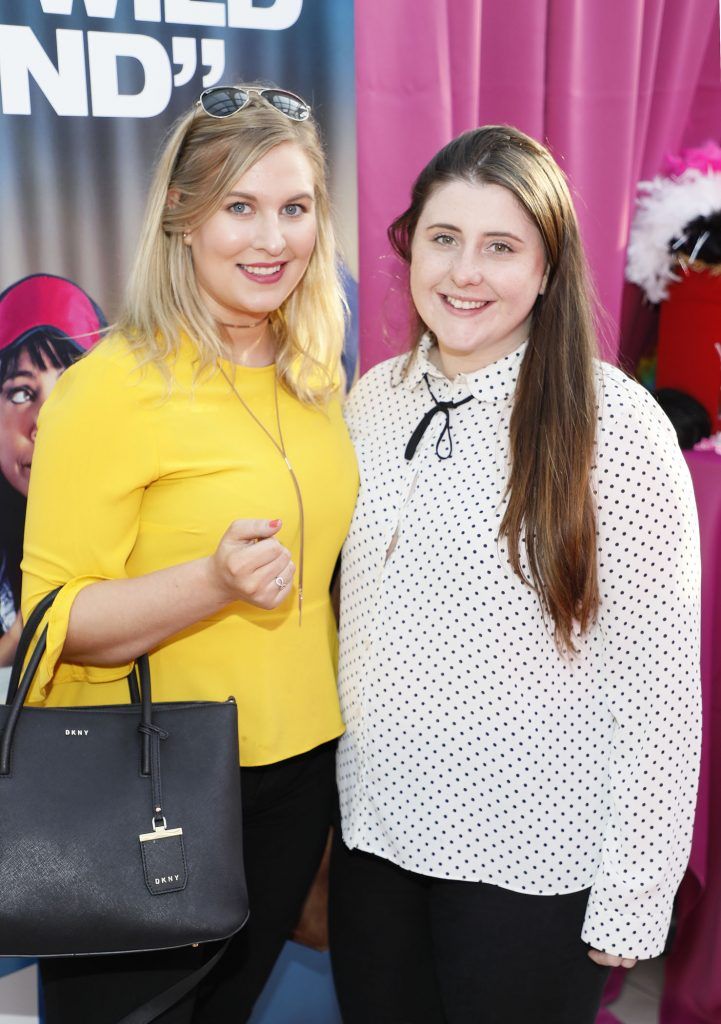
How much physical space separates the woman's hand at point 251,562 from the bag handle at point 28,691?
6.6 inches

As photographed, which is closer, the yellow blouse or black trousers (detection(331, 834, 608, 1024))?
the yellow blouse

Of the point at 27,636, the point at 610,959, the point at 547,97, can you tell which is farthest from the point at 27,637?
the point at 547,97

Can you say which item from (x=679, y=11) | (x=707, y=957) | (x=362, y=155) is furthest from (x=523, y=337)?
(x=707, y=957)

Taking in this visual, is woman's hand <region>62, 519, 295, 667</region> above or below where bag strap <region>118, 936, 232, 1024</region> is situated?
above

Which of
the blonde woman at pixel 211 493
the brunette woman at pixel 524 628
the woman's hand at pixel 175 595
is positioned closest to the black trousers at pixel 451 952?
the brunette woman at pixel 524 628

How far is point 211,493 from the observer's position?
4.26ft

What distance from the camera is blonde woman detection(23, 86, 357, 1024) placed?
1237mm

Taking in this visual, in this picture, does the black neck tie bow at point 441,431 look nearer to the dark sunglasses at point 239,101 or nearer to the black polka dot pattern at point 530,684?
the black polka dot pattern at point 530,684

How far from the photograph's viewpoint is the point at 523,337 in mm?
1407

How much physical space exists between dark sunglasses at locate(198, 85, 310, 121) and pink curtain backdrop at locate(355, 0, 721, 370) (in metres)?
0.57

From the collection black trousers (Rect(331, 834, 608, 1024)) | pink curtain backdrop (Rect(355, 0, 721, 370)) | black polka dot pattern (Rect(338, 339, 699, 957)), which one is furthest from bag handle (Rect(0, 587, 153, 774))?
pink curtain backdrop (Rect(355, 0, 721, 370))

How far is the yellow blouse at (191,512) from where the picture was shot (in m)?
1.24

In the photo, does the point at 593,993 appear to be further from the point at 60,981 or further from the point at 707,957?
the point at 707,957

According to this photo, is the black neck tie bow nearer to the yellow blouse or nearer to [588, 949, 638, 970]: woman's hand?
the yellow blouse
